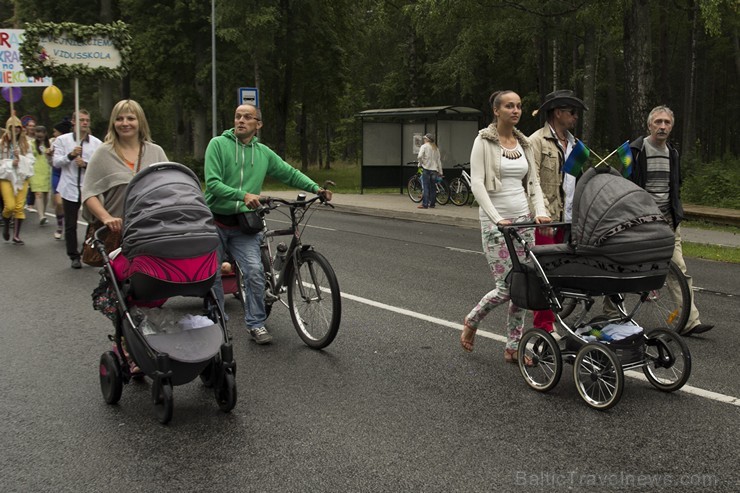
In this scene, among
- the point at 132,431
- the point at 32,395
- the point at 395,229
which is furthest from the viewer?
the point at 395,229

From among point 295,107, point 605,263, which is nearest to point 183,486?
point 605,263

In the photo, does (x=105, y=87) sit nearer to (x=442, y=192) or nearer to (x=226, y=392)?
(x=442, y=192)

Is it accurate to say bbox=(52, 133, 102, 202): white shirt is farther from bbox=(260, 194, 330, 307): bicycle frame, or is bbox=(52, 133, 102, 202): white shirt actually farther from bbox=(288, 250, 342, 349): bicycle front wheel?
bbox=(288, 250, 342, 349): bicycle front wheel

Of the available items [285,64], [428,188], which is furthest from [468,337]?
[285,64]

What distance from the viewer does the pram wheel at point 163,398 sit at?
15.0 ft

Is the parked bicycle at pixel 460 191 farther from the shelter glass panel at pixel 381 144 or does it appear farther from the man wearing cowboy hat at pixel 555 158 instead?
the man wearing cowboy hat at pixel 555 158

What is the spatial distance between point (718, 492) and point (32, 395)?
415 cm

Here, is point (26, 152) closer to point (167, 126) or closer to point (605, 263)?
point (605, 263)

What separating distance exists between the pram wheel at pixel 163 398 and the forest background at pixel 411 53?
1404 cm

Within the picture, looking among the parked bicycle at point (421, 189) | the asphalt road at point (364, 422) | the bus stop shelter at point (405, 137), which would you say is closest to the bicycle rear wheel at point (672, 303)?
the asphalt road at point (364, 422)

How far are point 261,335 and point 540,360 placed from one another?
2376 millimetres

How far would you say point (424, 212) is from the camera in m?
19.7

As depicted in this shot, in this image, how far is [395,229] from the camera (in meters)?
16.5

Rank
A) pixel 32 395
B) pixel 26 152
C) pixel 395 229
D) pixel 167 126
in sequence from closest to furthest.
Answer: pixel 32 395
pixel 26 152
pixel 395 229
pixel 167 126
